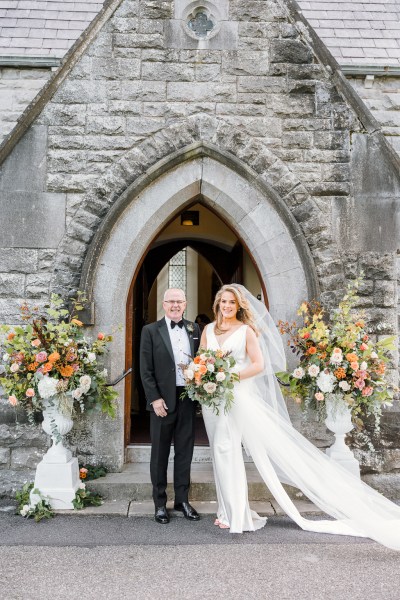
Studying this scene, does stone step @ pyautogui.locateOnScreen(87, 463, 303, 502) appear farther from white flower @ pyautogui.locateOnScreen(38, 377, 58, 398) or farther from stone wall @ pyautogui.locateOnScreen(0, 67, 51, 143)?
stone wall @ pyautogui.locateOnScreen(0, 67, 51, 143)

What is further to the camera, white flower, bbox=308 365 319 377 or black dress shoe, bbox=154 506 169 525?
white flower, bbox=308 365 319 377

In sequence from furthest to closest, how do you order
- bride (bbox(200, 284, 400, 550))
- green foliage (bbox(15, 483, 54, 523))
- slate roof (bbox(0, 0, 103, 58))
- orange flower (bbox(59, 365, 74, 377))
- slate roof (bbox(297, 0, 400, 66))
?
slate roof (bbox(297, 0, 400, 66)) → slate roof (bbox(0, 0, 103, 58)) → orange flower (bbox(59, 365, 74, 377)) → green foliage (bbox(15, 483, 54, 523)) → bride (bbox(200, 284, 400, 550))

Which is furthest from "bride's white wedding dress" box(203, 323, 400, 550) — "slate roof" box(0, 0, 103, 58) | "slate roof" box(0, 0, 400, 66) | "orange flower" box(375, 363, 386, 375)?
"slate roof" box(0, 0, 103, 58)

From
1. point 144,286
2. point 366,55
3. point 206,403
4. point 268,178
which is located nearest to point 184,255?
point 144,286

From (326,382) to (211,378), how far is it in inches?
44.6

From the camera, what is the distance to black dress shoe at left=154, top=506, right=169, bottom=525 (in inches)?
159

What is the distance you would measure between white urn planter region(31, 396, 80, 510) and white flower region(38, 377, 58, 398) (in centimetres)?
14

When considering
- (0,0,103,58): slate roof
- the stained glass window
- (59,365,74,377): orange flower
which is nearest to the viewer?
(59,365,74,377): orange flower

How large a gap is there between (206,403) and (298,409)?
145cm

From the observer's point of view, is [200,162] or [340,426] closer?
[340,426]

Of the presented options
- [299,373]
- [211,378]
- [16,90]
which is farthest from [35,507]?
[16,90]

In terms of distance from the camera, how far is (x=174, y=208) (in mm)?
5234

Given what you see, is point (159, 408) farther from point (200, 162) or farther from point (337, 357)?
point (200, 162)

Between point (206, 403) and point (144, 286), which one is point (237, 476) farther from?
point (144, 286)
